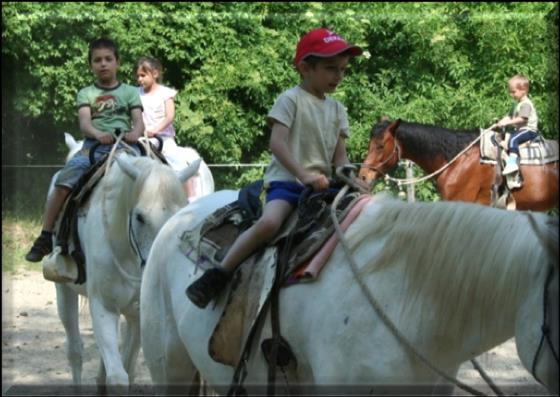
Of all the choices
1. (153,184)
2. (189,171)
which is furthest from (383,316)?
(189,171)

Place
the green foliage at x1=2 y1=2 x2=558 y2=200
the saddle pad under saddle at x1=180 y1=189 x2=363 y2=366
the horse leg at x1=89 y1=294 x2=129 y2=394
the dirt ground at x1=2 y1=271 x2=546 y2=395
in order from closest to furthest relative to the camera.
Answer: the saddle pad under saddle at x1=180 y1=189 x2=363 y2=366, the horse leg at x1=89 y1=294 x2=129 y2=394, the dirt ground at x1=2 y1=271 x2=546 y2=395, the green foliage at x1=2 y1=2 x2=558 y2=200

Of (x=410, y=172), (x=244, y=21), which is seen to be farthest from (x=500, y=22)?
(x=244, y=21)

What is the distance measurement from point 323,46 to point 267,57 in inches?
357

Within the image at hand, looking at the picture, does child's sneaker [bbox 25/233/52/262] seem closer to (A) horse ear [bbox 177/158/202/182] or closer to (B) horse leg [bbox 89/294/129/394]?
(B) horse leg [bbox 89/294/129/394]

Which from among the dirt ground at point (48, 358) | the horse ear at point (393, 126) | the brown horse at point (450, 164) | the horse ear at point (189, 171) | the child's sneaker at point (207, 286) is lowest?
the dirt ground at point (48, 358)

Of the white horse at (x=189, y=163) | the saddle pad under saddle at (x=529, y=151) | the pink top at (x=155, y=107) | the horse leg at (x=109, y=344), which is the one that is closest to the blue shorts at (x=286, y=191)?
the horse leg at (x=109, y=344)

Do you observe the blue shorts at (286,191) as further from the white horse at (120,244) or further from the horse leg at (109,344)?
the horse leg at (109,344)

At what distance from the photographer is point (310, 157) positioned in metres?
3.96

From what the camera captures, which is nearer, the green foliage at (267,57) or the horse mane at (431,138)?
the horse mane at (431,138)

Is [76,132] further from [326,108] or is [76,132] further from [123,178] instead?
[326,108]

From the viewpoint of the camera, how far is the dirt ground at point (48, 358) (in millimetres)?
6742

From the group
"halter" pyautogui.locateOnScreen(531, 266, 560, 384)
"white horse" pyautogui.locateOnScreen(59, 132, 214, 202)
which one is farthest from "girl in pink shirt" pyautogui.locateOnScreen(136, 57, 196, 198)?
"halter" pyautogui.locateOnScreen(531, 266, 560, 384)

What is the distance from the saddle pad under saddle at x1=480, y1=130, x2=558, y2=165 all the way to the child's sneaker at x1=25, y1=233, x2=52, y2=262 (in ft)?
17.9

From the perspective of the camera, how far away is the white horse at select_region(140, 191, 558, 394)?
2969 millimetres
